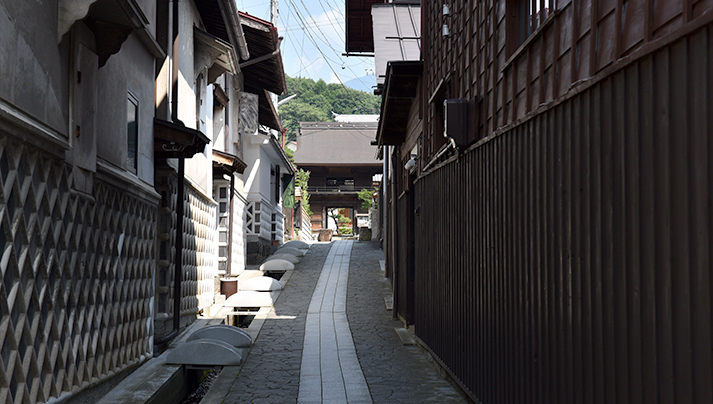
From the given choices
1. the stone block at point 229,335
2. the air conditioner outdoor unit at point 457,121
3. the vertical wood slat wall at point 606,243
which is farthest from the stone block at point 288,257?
the vertical wood slat wall at point 606,243

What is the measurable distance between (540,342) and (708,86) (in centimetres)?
276

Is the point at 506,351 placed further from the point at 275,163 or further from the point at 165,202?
the point at 275,163

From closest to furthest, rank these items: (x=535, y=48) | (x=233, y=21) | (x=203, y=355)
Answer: (x=535, y=48) < (x=203, y=355) < (x=233, y=21)

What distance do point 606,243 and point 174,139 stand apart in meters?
8.53

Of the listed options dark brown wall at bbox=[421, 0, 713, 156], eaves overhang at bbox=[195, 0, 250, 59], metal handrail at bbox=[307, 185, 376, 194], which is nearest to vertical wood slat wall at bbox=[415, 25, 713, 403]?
dark brown wall at bbox=[421, 0, 713, 156]

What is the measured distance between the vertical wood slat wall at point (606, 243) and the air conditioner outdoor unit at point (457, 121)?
0.80m

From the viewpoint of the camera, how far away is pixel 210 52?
14930mm

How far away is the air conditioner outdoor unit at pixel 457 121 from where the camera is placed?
304 inches

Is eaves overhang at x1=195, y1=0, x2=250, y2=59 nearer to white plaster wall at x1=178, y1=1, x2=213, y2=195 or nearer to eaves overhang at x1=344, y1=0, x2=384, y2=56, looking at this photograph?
white plaster wall at x1=178, y1=1, x2=213, y2=195

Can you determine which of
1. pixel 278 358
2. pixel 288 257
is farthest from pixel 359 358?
pixel 288 257

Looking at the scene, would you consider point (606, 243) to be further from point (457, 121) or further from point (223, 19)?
point (223, 19)

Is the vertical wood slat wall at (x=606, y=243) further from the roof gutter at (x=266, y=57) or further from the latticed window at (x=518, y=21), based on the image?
the roof gutter at (x=266, y=57)

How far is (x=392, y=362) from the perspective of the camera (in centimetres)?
1036

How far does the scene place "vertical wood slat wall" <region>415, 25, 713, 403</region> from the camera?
2.92 m
